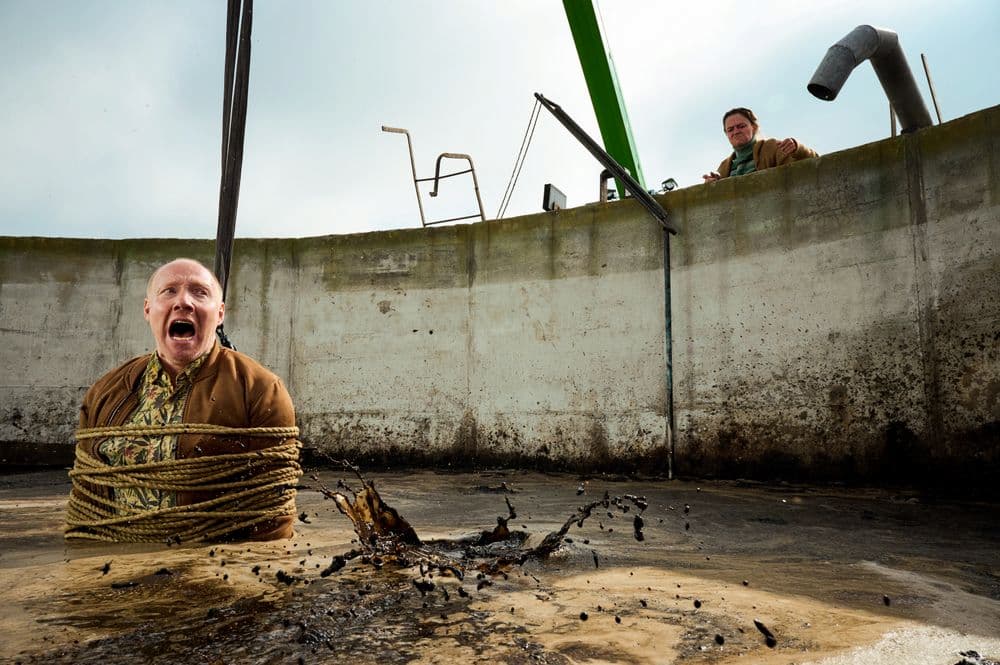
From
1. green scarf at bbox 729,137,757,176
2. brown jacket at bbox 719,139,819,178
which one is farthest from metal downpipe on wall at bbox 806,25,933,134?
green scarf at bbox 729,137,757,176

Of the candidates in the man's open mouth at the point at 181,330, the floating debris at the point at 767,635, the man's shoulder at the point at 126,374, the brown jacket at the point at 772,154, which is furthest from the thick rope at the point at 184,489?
the brown jacket at the point at 772,154

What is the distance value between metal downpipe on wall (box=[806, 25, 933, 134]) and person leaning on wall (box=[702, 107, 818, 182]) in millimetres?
730

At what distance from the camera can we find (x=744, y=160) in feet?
20.5

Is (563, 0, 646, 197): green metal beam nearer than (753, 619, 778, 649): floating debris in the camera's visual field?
No

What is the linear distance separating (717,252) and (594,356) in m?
1.45

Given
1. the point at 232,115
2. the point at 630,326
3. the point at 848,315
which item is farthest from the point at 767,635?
the point at 630,326

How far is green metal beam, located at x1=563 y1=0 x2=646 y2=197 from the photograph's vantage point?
780 cm

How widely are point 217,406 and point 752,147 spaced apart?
5.26 metres

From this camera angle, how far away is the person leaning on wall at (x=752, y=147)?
235 inches

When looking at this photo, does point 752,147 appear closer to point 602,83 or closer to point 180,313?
point 602,83

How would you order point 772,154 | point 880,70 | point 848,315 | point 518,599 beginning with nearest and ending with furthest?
1. point 518,599
2. point 848,315
3. point 880,70
4. point 772,154

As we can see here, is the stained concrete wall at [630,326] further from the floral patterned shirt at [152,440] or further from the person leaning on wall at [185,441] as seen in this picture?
the floral patterned shirt at [152,440]

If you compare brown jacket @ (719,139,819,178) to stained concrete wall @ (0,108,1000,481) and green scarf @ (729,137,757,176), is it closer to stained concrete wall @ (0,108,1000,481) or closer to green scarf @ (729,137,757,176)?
green scarf @ (729,137,757,176)

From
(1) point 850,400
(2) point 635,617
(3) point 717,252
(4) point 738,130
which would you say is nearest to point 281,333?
(3) point 717,252
